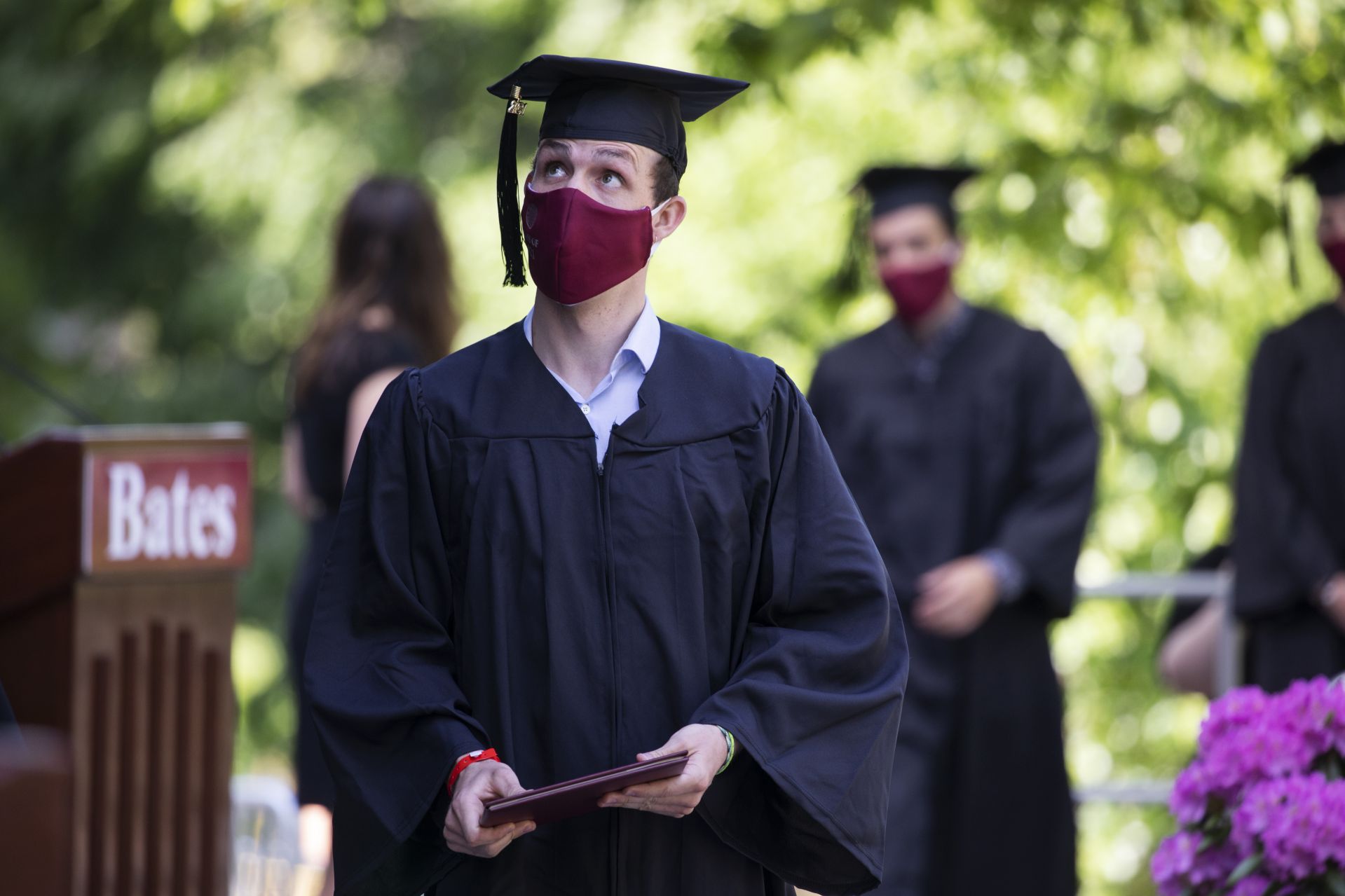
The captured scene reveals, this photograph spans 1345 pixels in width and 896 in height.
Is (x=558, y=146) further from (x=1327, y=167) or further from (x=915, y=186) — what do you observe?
(x=1327, y=167)

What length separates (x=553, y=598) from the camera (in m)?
2.49

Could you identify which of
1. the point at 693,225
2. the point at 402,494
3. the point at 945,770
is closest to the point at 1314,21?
the point at 945,770

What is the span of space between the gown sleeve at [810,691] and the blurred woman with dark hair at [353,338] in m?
2.09

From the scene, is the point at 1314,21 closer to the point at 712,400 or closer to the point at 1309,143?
the point at 1309,143

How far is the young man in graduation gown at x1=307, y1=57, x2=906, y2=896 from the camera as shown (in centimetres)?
249

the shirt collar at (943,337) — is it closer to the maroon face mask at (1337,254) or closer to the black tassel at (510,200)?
the maroon face mask at (1337,254)

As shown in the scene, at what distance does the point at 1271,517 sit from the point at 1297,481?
15cm

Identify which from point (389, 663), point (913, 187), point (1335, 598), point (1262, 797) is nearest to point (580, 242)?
point (389, 663)

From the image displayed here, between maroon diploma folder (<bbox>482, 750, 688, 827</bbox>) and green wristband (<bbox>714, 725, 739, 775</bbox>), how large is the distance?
0.11 metres

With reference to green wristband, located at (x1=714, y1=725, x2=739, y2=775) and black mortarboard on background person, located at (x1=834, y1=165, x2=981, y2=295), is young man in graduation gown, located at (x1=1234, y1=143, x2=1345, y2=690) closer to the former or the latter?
black mortarboard on background person, located at (x1=834, y1=165, x2=981, y2=295)

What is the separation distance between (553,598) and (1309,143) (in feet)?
14.8

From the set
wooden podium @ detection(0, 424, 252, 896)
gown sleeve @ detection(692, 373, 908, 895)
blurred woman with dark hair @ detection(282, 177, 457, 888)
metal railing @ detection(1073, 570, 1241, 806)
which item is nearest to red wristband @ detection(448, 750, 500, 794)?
gown sleeve @ detection(692, 373, 908, 895)

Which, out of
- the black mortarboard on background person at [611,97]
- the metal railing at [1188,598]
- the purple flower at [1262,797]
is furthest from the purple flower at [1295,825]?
the metal railing at [1188,598]

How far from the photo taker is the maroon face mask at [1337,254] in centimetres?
486
